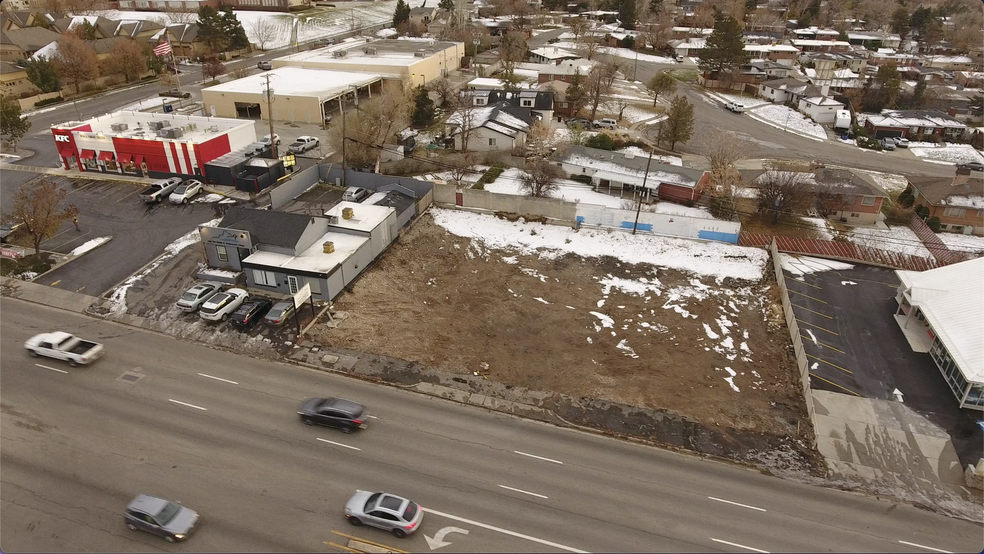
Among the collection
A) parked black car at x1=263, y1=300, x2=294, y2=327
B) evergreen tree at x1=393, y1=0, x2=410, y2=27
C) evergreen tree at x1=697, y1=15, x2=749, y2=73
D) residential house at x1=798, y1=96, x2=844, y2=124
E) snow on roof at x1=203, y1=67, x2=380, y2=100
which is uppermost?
evergreen tree at x1=393, y1=0, x2=410, y2=27

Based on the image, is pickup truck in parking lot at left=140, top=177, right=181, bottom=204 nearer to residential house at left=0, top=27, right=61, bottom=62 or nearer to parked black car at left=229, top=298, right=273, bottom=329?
parked black car at left=229, top=298, right=273, bottom=329

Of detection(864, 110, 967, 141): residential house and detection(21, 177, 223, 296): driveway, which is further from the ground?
detection(864, 110, 967, 141): residential house

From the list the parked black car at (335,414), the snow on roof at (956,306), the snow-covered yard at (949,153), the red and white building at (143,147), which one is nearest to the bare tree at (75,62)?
the red and white building at (143,147)

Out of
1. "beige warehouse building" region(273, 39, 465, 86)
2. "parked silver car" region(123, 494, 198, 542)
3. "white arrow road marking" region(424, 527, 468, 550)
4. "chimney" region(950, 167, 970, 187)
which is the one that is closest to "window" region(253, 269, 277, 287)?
"parked silver car" region(123, 494, 198, 542)

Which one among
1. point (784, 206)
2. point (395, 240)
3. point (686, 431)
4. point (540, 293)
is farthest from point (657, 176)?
point (686, 431)

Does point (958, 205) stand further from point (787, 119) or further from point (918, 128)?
point (918, 128)

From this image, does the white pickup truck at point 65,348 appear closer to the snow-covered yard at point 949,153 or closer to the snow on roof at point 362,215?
the snow on roof at point 362,215

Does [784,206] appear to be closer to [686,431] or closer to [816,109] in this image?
[686,431]
